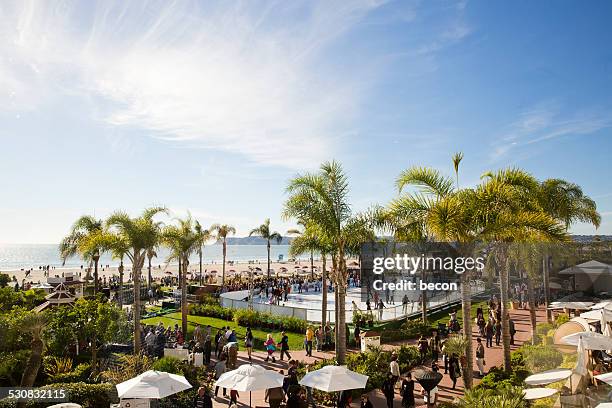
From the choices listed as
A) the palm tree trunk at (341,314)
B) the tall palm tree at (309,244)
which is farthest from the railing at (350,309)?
the palm tree trunk at (341,314)

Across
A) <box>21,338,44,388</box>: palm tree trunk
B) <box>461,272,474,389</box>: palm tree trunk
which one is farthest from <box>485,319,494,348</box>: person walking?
<box>21,338,44,388</box>: palm tree trunk

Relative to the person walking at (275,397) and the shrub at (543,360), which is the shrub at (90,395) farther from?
the shrub at (543,360)

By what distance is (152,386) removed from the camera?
10344 mm

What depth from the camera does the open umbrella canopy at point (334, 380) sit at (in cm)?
1101

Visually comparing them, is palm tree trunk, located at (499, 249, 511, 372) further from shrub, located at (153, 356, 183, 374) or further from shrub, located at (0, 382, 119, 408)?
shrub, located at (0, 382, 119, 408)

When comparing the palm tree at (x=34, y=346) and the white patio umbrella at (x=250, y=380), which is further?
the palm tree at (x=34, y=346)

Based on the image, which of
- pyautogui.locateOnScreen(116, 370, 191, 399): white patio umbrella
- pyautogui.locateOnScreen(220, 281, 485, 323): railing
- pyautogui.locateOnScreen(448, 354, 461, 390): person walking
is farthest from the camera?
pyautogui.locateOnScreen(220, 281, 485, 323): railing

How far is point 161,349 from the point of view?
58.9 feet

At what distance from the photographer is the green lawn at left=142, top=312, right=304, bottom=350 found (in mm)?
Result: 22188

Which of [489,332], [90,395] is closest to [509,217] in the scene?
[489,332]

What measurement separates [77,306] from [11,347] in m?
2.35

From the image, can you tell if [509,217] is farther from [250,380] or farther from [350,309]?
[350,309]

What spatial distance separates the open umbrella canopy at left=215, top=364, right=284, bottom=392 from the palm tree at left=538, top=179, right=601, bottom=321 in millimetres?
13763

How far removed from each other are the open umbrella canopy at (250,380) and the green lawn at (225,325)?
32.4ft
